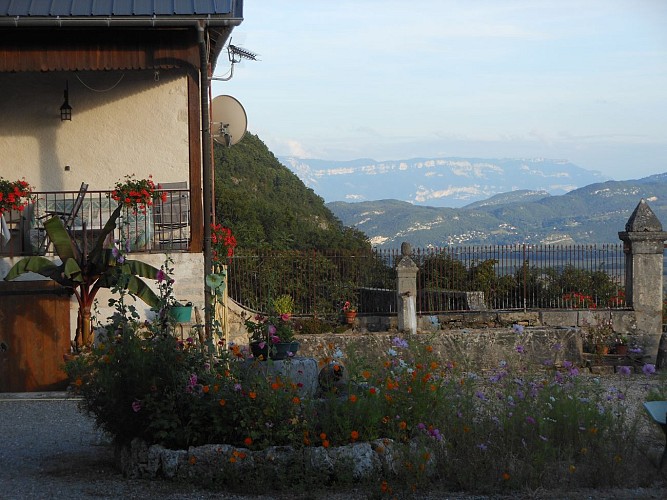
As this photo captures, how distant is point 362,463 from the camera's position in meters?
7.15

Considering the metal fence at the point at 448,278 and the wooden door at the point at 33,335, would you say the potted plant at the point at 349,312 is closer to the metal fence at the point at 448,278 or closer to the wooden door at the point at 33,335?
the metal fence at the point at 448,278

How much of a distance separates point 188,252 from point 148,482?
662 cm

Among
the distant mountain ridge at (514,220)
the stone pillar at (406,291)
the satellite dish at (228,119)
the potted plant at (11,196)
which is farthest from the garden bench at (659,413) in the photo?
the distant mountain ridge at (514,220)

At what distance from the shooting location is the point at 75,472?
7758mm

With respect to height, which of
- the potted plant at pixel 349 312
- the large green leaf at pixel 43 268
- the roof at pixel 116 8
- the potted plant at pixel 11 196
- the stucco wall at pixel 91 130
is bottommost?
the potted plant at pixel 349 312

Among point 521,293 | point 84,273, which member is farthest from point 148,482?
point 521,293

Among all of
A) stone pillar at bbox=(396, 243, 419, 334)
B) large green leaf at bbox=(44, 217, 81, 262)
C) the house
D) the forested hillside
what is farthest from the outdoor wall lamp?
the forested hillside

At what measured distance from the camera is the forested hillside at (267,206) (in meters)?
27.5

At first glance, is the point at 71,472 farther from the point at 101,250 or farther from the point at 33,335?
the point at 33,335

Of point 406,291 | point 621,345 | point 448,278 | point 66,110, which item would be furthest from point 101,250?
point 621,345

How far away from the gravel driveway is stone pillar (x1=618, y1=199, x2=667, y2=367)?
33.3ft

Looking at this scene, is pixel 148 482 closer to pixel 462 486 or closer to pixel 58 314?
pixel 462 486

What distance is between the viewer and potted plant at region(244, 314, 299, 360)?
8.40 m

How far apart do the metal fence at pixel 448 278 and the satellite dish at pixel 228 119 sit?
2112 mm
